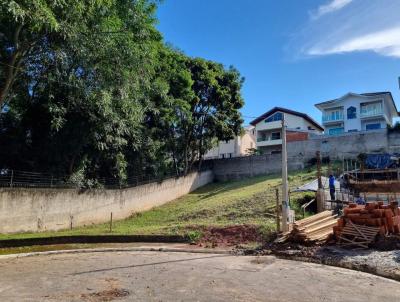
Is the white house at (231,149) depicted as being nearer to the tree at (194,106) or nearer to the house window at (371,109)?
the house window at (371,109)

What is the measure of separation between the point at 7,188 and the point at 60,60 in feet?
24.1

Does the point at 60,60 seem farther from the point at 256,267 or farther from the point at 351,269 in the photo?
the point at 351,269

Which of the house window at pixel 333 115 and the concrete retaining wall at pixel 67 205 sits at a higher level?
the house window at pixel 333 115

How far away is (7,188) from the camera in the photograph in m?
19.8

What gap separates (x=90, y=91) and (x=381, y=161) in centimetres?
2375

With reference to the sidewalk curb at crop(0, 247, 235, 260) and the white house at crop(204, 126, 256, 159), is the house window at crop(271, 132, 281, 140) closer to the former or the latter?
the white house at crop(204, 126, 256, 159)

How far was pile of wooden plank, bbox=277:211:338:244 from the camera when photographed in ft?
48.8

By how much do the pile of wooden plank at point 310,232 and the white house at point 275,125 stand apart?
38.2 meters

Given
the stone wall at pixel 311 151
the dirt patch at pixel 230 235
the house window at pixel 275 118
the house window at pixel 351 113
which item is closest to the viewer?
the dirt patch at pixel 230 235

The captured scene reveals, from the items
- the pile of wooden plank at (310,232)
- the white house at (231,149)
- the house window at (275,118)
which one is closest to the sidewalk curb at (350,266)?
the pile of wooden plank at (310,232)

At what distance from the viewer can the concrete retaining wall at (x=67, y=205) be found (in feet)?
65.9

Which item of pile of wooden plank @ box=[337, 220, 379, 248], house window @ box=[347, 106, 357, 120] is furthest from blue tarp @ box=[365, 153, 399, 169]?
house window @ box=[347, 106, 357, 120]

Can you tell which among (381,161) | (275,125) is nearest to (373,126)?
(275,125)

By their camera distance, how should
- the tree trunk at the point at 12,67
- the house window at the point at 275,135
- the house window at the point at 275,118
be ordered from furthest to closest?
1. the house window at the point at 275,135
2. the house window at the point at 275,118
3. the tree trunk at the point at 12,67
